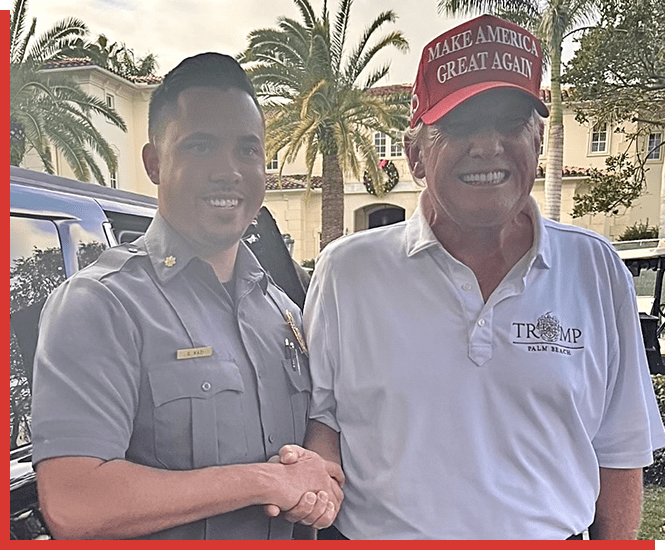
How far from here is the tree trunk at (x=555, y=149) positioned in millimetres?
1651

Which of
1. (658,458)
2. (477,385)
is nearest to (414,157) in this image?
(477,385)

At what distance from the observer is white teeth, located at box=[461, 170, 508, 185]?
1.48 metres

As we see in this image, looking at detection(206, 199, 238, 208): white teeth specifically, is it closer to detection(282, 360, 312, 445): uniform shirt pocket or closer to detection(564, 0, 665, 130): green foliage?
detection(282, 360, 312, 445): uniform shirt pocket

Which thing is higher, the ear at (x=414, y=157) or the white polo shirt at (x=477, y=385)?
the ear at (x=414, y=157)

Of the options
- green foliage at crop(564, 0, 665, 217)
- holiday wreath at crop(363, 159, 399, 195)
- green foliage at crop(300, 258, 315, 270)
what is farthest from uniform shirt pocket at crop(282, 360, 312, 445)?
green foliage at crop(564, 0, 665, 217)

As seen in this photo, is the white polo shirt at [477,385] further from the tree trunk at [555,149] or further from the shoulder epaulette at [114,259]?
the shoulder epaulette at [114,259]

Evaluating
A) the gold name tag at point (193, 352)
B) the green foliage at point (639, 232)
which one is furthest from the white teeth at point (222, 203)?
the green foliage at point (639, 232)

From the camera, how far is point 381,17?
1720 millimetres

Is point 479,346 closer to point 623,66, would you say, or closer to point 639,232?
point 639,232

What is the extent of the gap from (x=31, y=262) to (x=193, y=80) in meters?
0.57

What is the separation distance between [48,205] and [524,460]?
1277 millimetres

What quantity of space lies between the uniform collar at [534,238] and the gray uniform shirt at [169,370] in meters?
0.38

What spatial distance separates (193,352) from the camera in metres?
1.46

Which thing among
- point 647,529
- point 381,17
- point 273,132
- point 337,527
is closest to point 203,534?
point 337,527
